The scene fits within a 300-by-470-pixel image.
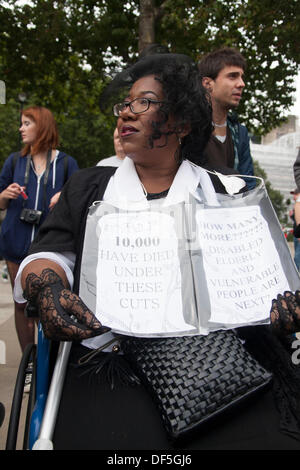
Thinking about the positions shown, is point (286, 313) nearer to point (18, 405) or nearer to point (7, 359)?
point (18, 405)

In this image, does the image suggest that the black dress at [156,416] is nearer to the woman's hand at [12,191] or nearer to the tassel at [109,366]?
the tassel at [109,366]

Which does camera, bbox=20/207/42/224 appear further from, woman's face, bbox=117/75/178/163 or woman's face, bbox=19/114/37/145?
woman's face, bbox=117/75/178/163

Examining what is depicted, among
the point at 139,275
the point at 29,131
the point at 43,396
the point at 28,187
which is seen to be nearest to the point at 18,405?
the point at 43,396

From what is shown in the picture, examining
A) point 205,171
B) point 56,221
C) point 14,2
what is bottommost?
point 56,221

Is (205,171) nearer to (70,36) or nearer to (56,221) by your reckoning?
(56,221)

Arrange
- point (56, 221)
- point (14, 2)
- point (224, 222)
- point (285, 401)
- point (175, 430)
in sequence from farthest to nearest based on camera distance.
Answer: point (14, 2) < point (56, 221) < point (224, 222) < point (285, 401) < point (175, 430)

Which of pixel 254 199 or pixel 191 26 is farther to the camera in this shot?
pixel 191 26

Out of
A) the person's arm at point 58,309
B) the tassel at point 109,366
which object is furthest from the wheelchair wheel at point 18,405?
the person's arm at point 58,309

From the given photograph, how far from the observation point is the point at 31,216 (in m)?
3.52

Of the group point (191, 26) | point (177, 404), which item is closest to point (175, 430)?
point (177, 404)

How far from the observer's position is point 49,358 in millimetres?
1742

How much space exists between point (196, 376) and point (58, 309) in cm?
45
